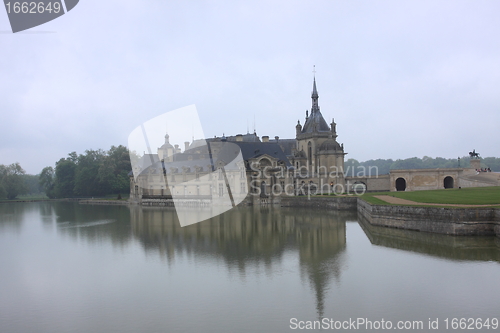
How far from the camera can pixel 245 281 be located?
16.4 meters

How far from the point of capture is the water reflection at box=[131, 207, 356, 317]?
62.0 feet

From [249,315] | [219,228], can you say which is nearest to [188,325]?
[249,315]

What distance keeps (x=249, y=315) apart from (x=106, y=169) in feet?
244

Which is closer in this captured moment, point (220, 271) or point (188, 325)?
point (188, 325)

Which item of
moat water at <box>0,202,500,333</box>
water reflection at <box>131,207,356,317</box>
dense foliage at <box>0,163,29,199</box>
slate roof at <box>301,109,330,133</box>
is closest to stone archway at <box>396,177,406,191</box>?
slate roof at <box>301,109,330,133</box>

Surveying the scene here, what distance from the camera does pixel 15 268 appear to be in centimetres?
2017

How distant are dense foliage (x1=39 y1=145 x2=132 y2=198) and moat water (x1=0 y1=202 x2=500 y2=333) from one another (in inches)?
2155

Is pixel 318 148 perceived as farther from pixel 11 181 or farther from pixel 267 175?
pixel 11 181

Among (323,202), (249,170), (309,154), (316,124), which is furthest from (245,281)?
(316,124)

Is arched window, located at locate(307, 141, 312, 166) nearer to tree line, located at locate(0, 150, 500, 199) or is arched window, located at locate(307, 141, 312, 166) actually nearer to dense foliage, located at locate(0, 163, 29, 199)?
tree line, located at locate(0, 150, 500, 199)

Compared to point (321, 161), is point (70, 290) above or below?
below

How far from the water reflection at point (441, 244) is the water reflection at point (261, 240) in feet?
8.39

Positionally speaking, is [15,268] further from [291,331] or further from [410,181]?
[410,181]

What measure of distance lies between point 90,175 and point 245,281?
7819 centimetres
